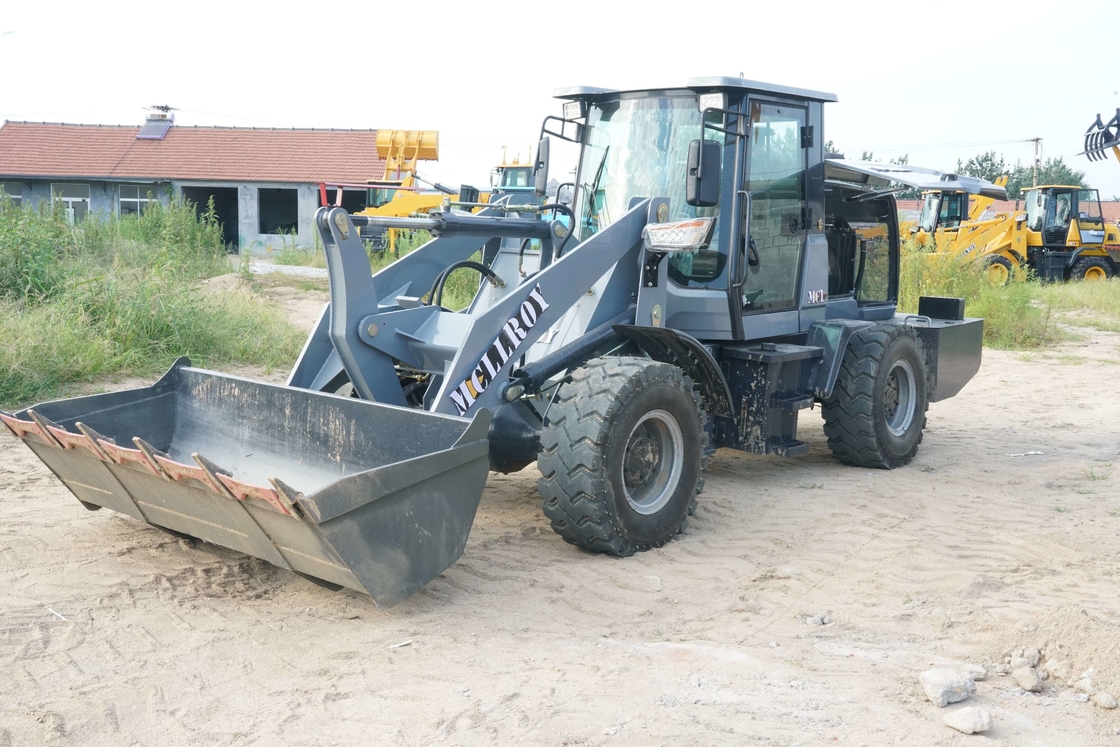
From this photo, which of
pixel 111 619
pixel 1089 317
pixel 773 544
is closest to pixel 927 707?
pixel 773 544

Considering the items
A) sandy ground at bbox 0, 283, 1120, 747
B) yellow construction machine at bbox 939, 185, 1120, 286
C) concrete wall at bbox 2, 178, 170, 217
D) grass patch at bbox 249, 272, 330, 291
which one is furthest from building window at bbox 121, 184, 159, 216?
sandy ground at bbox 0, 283, 1120, 747

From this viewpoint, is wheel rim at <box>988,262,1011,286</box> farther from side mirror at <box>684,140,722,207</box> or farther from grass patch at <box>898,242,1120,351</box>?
side mirror at <box>684,140,722,207</box>

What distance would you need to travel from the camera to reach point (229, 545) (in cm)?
433

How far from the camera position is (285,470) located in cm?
498

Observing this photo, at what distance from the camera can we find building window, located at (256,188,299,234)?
33.1 meters

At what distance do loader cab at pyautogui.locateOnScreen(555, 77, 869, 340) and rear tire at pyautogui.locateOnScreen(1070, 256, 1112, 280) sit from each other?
1965cm

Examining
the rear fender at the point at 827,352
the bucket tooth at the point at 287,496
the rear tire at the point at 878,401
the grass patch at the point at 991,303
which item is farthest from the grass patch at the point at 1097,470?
the bucket tooth at the point at 287,496

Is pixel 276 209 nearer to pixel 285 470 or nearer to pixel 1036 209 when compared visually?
pixel 1036 209

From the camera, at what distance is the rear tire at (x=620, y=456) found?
4719mm

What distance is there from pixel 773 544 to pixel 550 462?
1.36 metres

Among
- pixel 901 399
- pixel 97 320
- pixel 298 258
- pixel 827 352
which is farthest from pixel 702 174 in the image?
pixel 298 258

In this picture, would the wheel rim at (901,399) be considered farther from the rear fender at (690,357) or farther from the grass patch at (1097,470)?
the rear fender at (690,357)

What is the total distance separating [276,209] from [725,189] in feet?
97.2

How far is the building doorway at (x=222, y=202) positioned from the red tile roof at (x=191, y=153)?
3.00 ft
